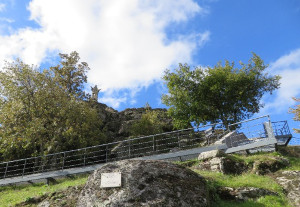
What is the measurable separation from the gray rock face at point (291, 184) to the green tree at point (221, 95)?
62.1ft

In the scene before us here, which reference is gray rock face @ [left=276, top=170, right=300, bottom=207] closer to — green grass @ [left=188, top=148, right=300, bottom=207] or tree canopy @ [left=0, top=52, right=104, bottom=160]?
green grass @ [left=188, top=148, right=300, bottom=207]

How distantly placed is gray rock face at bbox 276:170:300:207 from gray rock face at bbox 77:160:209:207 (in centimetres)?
344

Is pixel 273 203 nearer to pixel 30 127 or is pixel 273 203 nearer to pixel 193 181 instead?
pixel 193 181

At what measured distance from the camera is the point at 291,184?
11508 mm

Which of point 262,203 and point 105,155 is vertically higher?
point 105,155

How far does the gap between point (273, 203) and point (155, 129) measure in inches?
766

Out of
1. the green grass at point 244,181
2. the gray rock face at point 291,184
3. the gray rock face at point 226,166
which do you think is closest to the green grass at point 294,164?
the gray rock face at point 291,184

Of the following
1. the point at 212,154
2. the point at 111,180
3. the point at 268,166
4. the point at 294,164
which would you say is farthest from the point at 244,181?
the point at 111,180

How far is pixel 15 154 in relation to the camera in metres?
28.2

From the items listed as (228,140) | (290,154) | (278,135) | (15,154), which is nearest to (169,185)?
(228,140)

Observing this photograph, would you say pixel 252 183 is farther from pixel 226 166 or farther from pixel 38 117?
pixel 38 117

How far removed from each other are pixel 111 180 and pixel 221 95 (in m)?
24.7

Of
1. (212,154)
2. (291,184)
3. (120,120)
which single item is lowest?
(291,184)

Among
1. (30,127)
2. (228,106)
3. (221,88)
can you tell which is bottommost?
(30,127)
